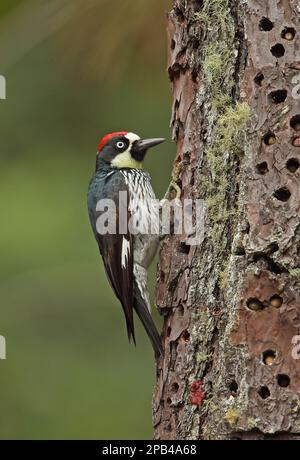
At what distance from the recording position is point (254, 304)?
4.62m

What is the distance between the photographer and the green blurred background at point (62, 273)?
318 inches

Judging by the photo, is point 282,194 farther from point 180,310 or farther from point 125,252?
point 125,252

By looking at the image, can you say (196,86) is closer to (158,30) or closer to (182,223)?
(182,223)

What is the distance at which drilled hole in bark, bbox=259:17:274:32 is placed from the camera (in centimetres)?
479

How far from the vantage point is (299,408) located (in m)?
4.48

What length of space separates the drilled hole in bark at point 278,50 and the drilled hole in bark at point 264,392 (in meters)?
1.48

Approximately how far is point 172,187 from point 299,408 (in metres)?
1.45

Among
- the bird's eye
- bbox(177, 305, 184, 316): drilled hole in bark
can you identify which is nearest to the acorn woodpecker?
the bird's eye

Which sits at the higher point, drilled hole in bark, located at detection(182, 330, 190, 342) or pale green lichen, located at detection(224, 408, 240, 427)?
drilled hole in bark, located at detection(182, 330, 190, 342)

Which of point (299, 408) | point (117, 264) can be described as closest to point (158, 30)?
point (117, 264)

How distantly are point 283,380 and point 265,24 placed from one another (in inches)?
62.9

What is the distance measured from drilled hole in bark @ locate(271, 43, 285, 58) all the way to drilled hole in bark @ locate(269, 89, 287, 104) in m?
0.16

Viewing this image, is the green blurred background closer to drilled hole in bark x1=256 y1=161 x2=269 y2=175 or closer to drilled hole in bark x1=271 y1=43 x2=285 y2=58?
drilled hole in bark x1=271 y1=43 x2=285 y2=58

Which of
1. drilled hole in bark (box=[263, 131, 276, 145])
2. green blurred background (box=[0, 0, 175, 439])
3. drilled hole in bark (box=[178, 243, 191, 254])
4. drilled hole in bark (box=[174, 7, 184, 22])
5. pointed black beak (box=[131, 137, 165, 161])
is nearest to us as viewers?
drilled hole in bark (box=[263, 131, 276, 145])
